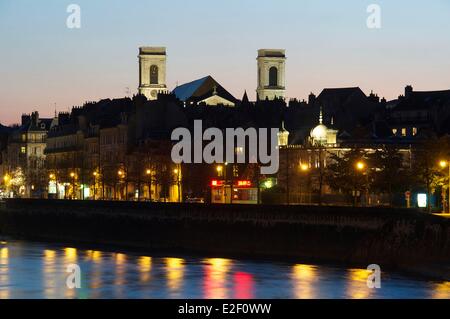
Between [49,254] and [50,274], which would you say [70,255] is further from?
[50,274]

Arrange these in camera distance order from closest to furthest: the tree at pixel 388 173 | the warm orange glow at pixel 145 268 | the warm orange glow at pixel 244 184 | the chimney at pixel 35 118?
1. the warm orange glow at pixel 145 268
2. the tree at pixel 388 173
3. the warm orange glow at pixel 244 184
4. the chimney at pixel 35 118

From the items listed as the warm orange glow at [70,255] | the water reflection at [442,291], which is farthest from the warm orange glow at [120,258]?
the water reflection at [442,291]

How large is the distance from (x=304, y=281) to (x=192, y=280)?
5166mm

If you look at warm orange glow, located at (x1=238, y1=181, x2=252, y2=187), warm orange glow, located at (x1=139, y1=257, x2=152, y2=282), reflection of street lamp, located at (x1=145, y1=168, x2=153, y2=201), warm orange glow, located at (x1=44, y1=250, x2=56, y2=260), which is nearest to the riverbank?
warm orange glow, located at (x1=139, y1=257, x2=152, y2=282)

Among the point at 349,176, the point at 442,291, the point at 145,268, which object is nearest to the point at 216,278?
the point at 145,268

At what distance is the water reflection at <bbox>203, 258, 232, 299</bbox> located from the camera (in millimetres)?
54681

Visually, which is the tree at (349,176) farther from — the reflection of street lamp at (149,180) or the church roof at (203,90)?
the church roof at (203,90)

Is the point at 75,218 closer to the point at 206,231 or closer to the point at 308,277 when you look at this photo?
the point at 206,231

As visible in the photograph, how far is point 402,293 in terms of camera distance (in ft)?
177

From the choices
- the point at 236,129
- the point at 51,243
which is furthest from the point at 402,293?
the point at 236,129

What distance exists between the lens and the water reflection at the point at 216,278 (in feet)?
179

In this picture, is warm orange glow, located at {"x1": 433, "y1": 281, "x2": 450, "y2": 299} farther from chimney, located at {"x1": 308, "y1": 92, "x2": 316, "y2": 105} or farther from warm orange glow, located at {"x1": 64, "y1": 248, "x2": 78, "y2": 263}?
chimney, located at {"x1": 308, "y1": 92, "x2": 316, "y2": 105}

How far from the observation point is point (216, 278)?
60375 mm
